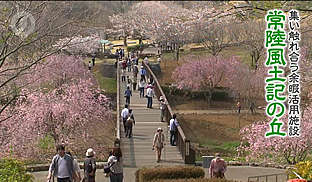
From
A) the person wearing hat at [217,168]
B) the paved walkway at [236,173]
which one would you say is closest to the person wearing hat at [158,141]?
the paved walkway at [236,173]

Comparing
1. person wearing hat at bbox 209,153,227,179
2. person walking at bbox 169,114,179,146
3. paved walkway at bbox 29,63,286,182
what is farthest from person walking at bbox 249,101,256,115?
person wearing hat at bbox 209,153,227,179

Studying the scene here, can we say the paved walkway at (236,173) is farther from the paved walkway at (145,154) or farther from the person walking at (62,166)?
the person walking at (62,166)

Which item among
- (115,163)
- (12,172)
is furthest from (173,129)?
(12,172)

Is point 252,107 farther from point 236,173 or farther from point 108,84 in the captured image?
point 236,173

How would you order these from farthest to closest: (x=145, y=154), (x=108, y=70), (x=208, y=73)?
(x=108, y=70) < (x=208, y=73) < (x=145, y=154)

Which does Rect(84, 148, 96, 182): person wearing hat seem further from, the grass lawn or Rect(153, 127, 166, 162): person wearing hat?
the grass lawn

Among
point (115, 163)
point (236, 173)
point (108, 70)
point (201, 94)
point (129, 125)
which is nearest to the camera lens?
point (115, 163)

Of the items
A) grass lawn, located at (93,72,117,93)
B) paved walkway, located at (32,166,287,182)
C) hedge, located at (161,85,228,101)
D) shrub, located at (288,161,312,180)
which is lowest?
paved walkway, located at (32,166,287,182)

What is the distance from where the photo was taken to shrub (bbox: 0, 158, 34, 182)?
955 cm

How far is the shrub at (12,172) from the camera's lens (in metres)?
9.55

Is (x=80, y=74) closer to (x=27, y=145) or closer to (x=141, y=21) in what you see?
(x=27, y=145)

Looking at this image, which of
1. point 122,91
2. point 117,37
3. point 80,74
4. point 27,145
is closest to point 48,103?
point 27,145

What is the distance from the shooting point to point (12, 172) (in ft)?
31.9

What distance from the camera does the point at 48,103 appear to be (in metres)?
20.5
